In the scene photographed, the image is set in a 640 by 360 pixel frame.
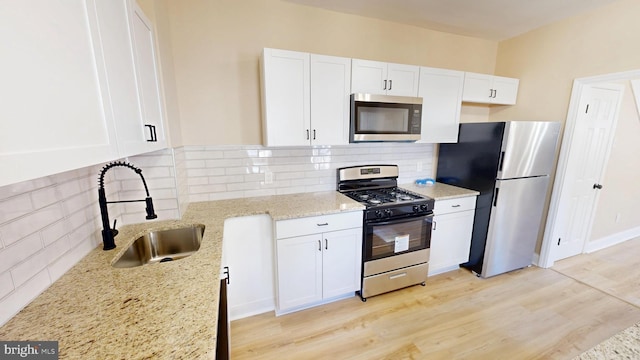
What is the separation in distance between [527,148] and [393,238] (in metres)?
1.70

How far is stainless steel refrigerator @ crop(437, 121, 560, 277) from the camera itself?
2422 millimetres

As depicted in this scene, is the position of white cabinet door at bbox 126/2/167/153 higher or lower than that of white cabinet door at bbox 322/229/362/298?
higher

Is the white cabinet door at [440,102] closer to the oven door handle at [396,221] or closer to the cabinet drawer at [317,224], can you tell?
the oven door handle at [396,221]

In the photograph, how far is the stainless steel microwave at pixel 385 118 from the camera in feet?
7.25

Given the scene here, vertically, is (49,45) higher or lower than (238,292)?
higher

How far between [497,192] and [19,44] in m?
3.22

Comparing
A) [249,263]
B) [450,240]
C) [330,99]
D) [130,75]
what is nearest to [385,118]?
[330,99]

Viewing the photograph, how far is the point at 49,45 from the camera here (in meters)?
0.64

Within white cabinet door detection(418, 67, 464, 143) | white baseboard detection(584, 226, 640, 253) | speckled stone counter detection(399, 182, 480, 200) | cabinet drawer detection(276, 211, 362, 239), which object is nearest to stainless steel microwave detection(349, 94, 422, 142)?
white cabinet door detection(418, 67, 464, 143)

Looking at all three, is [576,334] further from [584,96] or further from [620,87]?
[620,87]

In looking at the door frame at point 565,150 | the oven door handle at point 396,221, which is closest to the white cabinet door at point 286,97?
the oven door handle at point 396,221

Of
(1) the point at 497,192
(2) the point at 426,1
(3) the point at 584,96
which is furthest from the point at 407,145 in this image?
(3) the point at 584,96

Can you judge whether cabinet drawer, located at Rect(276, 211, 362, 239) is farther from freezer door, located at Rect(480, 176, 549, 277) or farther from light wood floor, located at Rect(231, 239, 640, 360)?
freezer door, located at Rect(480, 176, 549, 277)

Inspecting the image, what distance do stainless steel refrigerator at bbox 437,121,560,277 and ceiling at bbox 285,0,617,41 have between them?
111 cm
